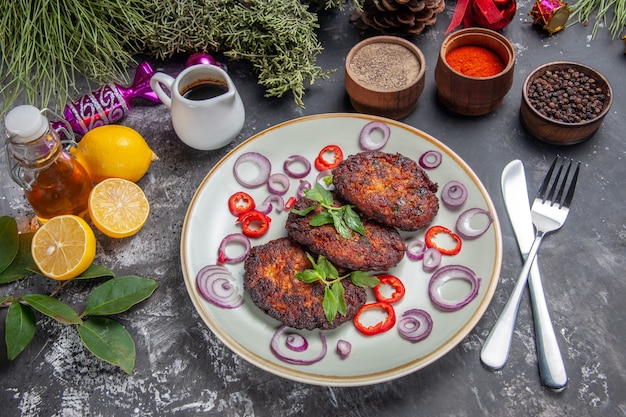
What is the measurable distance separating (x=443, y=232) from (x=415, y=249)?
0.15 meters

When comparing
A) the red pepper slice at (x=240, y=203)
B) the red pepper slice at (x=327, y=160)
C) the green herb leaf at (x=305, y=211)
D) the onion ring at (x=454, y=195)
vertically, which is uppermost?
the green herb leaf at (x=305, y=211)

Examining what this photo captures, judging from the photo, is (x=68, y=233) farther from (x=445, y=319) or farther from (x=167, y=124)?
(x=445, y=319)

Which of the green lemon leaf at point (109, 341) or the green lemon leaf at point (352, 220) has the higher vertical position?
the green lemon leaf at point (352, 220)

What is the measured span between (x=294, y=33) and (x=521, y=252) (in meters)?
1.56

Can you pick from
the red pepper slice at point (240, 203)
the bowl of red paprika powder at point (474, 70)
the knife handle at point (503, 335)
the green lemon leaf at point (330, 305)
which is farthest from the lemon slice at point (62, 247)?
the bowl of red paprika powder at point (474, 70)

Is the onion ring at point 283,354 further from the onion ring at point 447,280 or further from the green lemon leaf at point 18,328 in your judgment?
the green lemon leaf at point 18,328

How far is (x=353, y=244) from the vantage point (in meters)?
2.38

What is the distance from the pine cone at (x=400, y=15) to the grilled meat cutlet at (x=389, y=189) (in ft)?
3.35

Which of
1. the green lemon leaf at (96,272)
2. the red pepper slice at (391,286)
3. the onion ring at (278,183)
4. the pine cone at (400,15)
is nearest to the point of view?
the red pepper slice at (391,286)

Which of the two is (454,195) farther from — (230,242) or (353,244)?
(230,242)

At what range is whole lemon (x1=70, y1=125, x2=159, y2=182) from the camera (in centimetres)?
273

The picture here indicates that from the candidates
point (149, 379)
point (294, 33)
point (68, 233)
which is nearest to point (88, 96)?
point (68, 233)

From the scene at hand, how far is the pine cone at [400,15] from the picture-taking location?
3176 millimetres

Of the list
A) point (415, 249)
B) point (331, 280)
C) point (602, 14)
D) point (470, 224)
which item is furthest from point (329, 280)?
point (602, 14)
